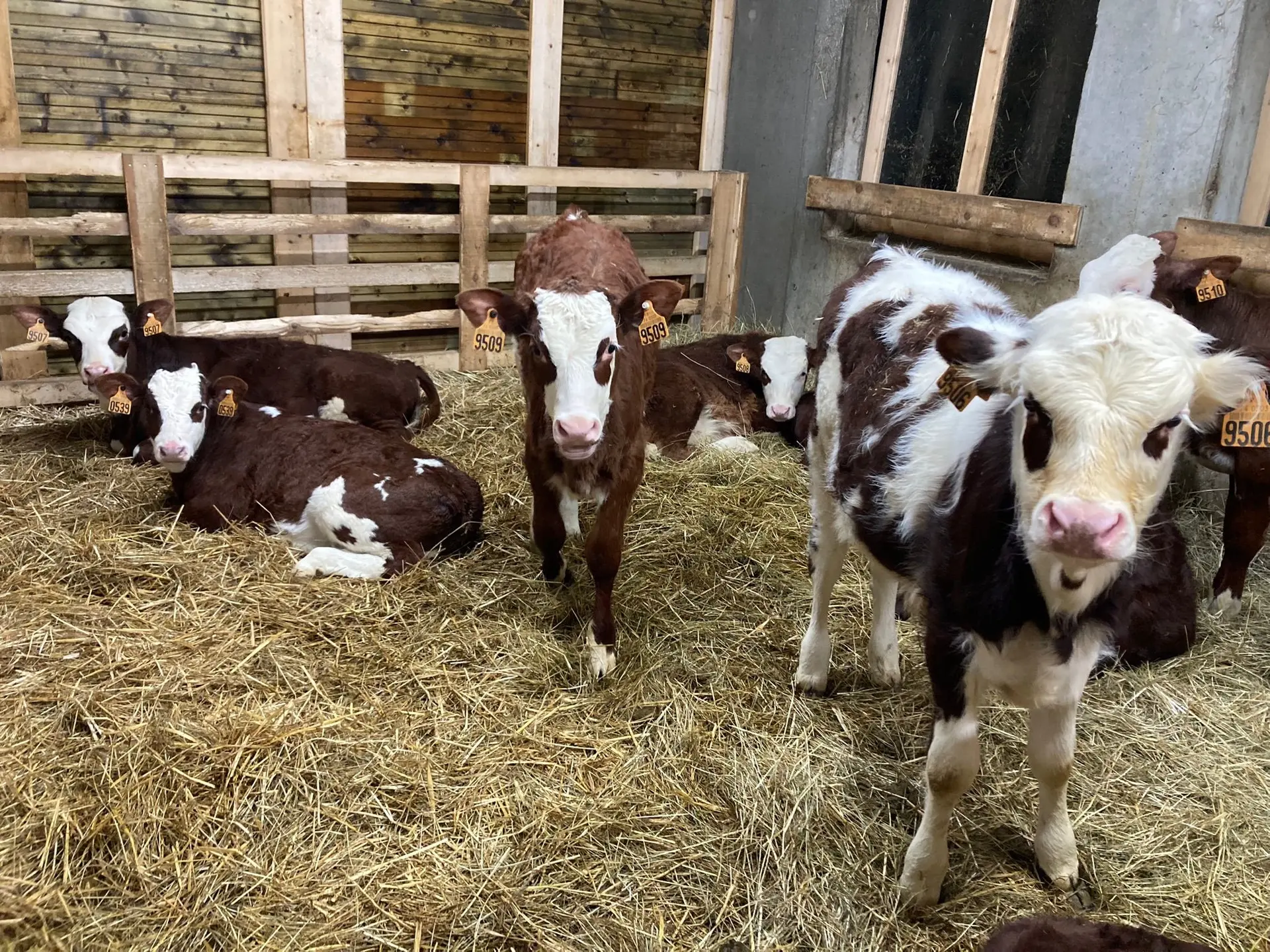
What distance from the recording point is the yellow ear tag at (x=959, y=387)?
2.21 metres

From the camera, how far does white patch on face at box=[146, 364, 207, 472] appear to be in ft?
14.4

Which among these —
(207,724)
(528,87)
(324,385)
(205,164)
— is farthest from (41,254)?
(207,724)

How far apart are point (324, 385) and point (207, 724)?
315 centimetres

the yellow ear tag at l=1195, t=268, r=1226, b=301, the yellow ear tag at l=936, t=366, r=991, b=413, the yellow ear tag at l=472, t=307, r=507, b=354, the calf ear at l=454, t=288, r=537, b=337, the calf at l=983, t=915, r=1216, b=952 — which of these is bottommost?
the calf at l=983, t=915, r=1216, b=952

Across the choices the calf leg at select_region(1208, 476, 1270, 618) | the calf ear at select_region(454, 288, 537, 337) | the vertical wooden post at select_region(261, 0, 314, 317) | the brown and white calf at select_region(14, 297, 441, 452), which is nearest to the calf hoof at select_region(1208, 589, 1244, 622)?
the calf leg at select_region(1208, 476, 1270, 618)

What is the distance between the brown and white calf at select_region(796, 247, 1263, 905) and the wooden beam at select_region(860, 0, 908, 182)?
4538 mm

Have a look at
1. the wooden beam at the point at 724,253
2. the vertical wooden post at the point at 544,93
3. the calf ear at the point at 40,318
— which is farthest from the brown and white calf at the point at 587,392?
the wooden beam at the point at 724,253

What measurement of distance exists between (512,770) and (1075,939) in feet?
5.58

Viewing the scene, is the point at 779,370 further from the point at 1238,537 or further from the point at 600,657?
the point at 600,657

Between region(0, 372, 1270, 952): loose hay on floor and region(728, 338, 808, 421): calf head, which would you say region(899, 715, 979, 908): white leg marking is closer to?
region(0, 372, 1270, 952): loose hay on floor

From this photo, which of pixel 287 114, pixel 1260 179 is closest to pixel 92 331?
pixel 287 114

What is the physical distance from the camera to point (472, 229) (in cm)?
686

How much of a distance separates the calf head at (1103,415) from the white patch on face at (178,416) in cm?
395

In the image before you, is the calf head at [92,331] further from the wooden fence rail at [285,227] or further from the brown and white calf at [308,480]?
the brown and white calf at [308,480]
